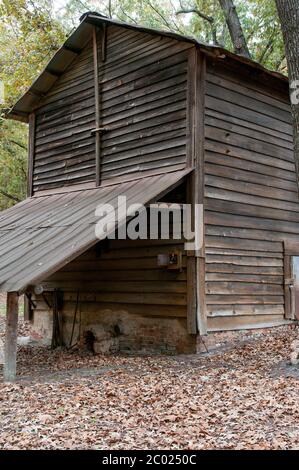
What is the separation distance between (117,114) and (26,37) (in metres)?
9.19

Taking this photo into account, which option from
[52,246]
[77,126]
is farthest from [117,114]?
[52,246]

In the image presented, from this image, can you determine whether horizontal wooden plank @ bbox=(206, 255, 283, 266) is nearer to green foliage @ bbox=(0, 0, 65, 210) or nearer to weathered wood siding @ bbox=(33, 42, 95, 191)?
weathered wood siding @ bbox=(33, 42, 95, 191)

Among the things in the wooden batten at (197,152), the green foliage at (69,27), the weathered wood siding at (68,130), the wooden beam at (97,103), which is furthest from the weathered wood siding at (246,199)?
the green foliage at (69,27)

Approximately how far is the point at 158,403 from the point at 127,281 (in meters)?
4.22

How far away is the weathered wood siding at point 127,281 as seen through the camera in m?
9.21

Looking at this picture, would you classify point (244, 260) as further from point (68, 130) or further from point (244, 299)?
point (68, 130)

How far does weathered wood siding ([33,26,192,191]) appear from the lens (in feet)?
31.4

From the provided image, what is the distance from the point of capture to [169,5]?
22453 mm

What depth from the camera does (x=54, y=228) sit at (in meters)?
8.51

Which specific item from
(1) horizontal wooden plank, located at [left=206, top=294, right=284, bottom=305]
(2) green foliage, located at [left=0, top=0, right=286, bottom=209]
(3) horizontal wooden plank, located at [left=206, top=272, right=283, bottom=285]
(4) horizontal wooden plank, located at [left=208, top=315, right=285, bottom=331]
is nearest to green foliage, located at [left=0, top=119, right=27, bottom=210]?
(2) green foliage, located at [left=0, top=0, right=286, bottom=209]

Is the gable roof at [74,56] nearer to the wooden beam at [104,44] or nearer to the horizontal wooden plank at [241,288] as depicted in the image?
the wooden beam at [104,44]

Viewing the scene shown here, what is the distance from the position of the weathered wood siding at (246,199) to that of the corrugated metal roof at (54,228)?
1.21 meters
